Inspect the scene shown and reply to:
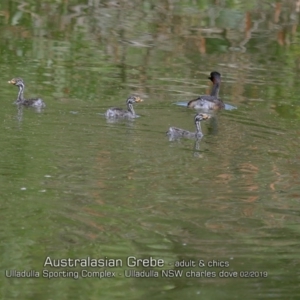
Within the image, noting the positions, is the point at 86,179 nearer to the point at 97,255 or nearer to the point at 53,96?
the point at 97,255

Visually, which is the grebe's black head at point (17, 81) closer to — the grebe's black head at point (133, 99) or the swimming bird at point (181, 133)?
the grebe's black head at point (133, 99)

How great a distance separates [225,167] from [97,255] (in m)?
3.53

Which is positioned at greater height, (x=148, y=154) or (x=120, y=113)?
(x=148, y=154)

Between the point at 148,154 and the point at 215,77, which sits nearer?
the point at 148,154

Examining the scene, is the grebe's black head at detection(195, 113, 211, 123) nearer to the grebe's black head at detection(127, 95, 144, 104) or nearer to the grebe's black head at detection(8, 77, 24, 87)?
the grebe's black head at detection(127, 95, 144, 104)

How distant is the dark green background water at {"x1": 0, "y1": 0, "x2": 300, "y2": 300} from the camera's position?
8586mm

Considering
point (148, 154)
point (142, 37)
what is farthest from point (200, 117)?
point (142, 37)

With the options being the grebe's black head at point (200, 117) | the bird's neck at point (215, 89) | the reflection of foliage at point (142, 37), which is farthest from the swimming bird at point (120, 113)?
the bird's neck at point (215, 89)

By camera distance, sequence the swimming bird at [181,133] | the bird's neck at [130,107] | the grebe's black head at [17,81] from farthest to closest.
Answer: the grebe's black head at [17,81] → the bird's neck at [130,107] → the swimming bird at [181,133]

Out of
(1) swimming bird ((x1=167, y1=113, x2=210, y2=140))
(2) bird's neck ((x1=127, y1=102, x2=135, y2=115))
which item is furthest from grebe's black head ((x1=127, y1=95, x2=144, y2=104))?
(1) swimming bird ((x1=167, y1=113, x2=210, y2=140))

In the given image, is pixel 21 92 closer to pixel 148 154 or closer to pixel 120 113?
pixel 120 113

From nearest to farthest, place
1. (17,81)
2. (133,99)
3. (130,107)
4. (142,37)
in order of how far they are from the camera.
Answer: (130,107)
(133,99)
(17,81)
(142,37)

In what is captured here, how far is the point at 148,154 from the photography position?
482 inches

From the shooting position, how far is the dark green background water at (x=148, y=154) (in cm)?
859
